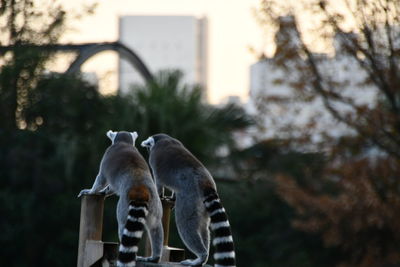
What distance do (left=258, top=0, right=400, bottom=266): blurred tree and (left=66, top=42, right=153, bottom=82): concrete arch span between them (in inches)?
251

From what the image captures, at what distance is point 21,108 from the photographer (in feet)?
69.6

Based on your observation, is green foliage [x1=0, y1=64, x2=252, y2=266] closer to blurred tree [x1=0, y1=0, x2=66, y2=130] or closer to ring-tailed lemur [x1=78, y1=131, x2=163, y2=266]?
blurred tree [x1=0, y1=0, x2=66, y2=130]

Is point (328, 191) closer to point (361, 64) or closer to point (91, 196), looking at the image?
point (361, 64)

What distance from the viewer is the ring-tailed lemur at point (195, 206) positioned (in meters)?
6.26

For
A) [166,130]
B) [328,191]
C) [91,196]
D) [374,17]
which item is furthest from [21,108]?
[91,196]

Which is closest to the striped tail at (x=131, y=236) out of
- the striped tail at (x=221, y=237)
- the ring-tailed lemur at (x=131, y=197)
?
the ring-tailed lemur at (x=131, y=197)

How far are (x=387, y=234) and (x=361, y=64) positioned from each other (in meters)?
5.55

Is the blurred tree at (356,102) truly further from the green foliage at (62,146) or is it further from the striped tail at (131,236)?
the striped tail at (131,236)

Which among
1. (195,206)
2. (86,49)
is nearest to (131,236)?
(195,206)

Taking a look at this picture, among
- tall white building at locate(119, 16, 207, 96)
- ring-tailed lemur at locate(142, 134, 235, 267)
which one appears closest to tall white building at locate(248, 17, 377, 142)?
ring-tailed lemur at locate(142, 134, 235, 267)

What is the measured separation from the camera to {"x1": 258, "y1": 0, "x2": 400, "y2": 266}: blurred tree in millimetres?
15281

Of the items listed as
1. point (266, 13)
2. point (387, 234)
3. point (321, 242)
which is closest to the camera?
point (266, 13)

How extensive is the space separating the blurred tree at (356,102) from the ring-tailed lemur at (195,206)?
8.84 meters

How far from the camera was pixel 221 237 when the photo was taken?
6.21 m
